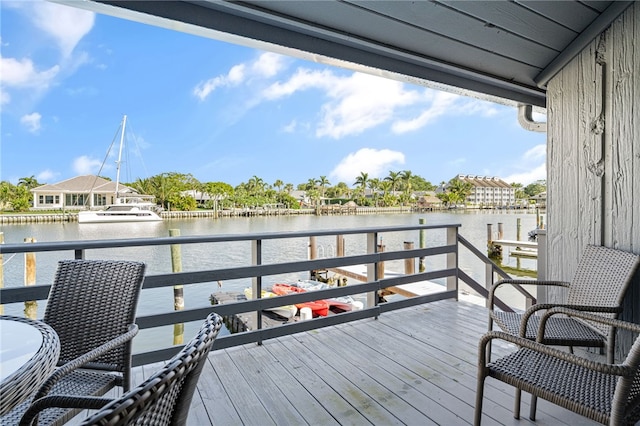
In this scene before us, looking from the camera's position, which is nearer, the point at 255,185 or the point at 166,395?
the point at 166,395

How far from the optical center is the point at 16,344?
1.13m

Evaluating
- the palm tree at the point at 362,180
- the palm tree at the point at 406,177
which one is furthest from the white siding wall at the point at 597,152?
the palm tree at the point at 362,180

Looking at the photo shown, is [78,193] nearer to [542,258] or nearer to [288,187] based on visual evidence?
[542,258]

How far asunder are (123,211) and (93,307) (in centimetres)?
1610

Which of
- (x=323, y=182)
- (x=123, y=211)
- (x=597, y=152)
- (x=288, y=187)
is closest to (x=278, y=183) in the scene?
(x=288, y=187)

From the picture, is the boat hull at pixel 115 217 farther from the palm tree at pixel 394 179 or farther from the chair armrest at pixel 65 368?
the palm tree at pixel 394 179

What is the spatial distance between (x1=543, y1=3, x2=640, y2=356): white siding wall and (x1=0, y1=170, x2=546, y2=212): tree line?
44.3ft

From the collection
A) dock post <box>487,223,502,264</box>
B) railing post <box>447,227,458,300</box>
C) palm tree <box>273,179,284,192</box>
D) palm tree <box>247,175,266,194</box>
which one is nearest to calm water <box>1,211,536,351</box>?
dock post <box>487,223,502,264</box>

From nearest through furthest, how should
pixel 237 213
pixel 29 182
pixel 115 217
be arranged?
pixel 29 182 → pixel 115 217 → pixel 237 213

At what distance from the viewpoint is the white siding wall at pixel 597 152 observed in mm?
2094

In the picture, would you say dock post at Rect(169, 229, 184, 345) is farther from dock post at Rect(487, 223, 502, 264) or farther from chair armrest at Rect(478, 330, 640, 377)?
dock post at Rect(487, 223, 502, 264)

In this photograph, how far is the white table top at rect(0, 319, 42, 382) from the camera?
39.5 inches

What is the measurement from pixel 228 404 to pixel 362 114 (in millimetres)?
33345

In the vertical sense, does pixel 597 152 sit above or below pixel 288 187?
below
